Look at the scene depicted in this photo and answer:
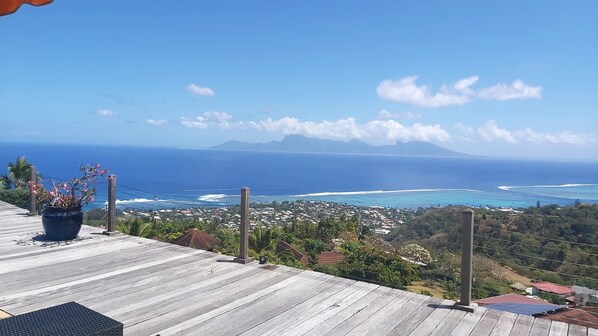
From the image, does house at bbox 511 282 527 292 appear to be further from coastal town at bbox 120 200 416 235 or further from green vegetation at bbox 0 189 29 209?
green vegetation at bbox 0 189 29 209

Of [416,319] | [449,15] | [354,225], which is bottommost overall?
[354,225]

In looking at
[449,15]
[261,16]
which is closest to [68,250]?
[449,15]

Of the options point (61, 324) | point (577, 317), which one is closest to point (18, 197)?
point (61, 324)

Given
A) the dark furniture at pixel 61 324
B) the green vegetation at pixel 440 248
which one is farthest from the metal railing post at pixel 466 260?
the dark furniture at pixel 61 324

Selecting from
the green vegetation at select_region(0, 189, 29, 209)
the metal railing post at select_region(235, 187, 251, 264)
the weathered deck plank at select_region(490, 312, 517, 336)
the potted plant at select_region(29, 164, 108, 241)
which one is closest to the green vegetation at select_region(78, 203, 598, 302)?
the metal railing post at select_region(235, 187, 251, 264)

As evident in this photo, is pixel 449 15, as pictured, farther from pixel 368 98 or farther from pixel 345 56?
pixel 368 98
